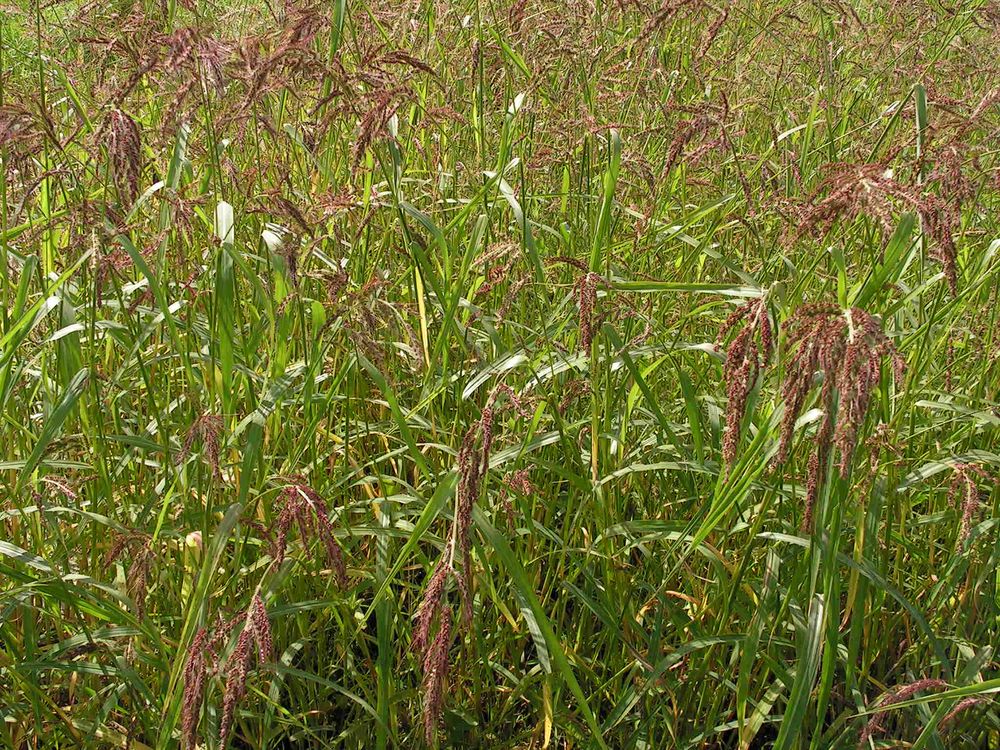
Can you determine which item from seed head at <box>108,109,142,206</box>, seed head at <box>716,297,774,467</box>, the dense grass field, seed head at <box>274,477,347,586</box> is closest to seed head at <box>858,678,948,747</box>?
the dense grass field

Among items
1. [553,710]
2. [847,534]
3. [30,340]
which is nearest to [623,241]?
[847,534]

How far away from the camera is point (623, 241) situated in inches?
75.4

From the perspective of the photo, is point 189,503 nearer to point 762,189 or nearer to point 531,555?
point 531,555

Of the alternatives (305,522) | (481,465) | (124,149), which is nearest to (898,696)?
(481,465)

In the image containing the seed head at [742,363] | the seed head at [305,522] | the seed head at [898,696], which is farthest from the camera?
the seed head at [898,696]

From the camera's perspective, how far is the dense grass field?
135 centimetres

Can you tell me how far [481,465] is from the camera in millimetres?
1048

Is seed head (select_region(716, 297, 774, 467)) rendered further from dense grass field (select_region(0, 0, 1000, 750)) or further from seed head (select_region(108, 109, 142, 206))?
seed head (select_region(108, 109, 142, 206))

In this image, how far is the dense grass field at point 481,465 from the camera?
135cm

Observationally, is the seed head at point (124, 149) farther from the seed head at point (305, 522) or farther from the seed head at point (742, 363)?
the seed head at point (742, 363)

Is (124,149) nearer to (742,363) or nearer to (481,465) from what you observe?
(481,465)

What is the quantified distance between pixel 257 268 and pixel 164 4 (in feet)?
2.83

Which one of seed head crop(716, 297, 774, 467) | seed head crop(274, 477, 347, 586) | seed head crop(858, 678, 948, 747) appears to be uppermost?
seed head crop(716, 297, 774, 467)

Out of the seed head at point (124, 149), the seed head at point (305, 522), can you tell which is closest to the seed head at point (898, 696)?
the seed head at point (305, 522)
